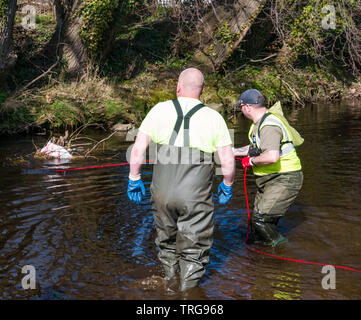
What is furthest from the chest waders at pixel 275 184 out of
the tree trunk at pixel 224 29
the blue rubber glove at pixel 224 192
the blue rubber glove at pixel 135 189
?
the tree trunk at pixel 224 29

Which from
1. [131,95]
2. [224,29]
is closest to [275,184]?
[131,95]

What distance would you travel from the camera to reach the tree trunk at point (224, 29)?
20.6 meters

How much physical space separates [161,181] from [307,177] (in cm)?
540

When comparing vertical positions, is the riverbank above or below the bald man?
above

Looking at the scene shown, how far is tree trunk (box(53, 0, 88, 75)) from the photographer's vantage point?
1773 centimetres

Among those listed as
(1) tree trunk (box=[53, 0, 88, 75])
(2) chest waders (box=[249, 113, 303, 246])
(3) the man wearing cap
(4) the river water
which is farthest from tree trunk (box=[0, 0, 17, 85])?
(2) chest waders (box=[249, 113, 303, 246])

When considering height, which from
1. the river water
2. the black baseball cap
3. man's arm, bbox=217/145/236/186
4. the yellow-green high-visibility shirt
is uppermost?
the black baseball cap

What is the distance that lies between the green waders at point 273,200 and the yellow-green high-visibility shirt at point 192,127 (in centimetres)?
155

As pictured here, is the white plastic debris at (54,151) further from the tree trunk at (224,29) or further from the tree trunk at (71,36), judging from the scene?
the tree trunk at (224,29)

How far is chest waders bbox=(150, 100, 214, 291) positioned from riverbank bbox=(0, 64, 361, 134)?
1066 cm

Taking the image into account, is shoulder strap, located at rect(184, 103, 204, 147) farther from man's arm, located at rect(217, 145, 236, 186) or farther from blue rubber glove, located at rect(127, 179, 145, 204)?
blue rubber glove, located at rect(127, 179, 145, 204)

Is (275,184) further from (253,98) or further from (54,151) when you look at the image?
(54,151)

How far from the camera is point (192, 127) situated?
14.5 feet

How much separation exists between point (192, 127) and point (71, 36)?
14.8m
